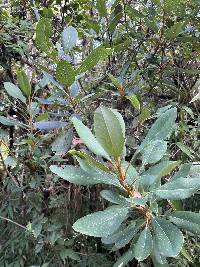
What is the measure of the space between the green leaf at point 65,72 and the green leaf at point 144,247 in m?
0.47

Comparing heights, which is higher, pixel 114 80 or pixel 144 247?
pixel 114 80

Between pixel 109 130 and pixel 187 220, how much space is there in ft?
0.93

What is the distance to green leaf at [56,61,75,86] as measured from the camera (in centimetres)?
113

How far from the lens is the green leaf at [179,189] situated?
2.95 ft

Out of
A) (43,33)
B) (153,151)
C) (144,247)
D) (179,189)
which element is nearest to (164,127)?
(153,151)

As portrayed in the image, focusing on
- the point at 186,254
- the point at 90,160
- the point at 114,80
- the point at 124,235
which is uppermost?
the point at 114,80

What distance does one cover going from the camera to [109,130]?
0.89 meters

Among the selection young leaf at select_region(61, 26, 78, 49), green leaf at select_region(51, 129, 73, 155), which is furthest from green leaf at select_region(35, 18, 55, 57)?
green leaf at select_region(51, 129, 73, 155)

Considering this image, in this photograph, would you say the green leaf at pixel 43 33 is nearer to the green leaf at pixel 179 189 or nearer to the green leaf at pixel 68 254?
the green leaf at pixel 179 189

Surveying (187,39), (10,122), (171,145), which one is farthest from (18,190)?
(187,39)

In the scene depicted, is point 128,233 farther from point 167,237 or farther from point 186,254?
point 186,254

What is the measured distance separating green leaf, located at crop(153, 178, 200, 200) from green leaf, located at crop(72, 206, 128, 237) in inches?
4.0

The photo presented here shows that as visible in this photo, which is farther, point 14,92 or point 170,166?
point 14,92

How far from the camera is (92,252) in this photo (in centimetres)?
149
